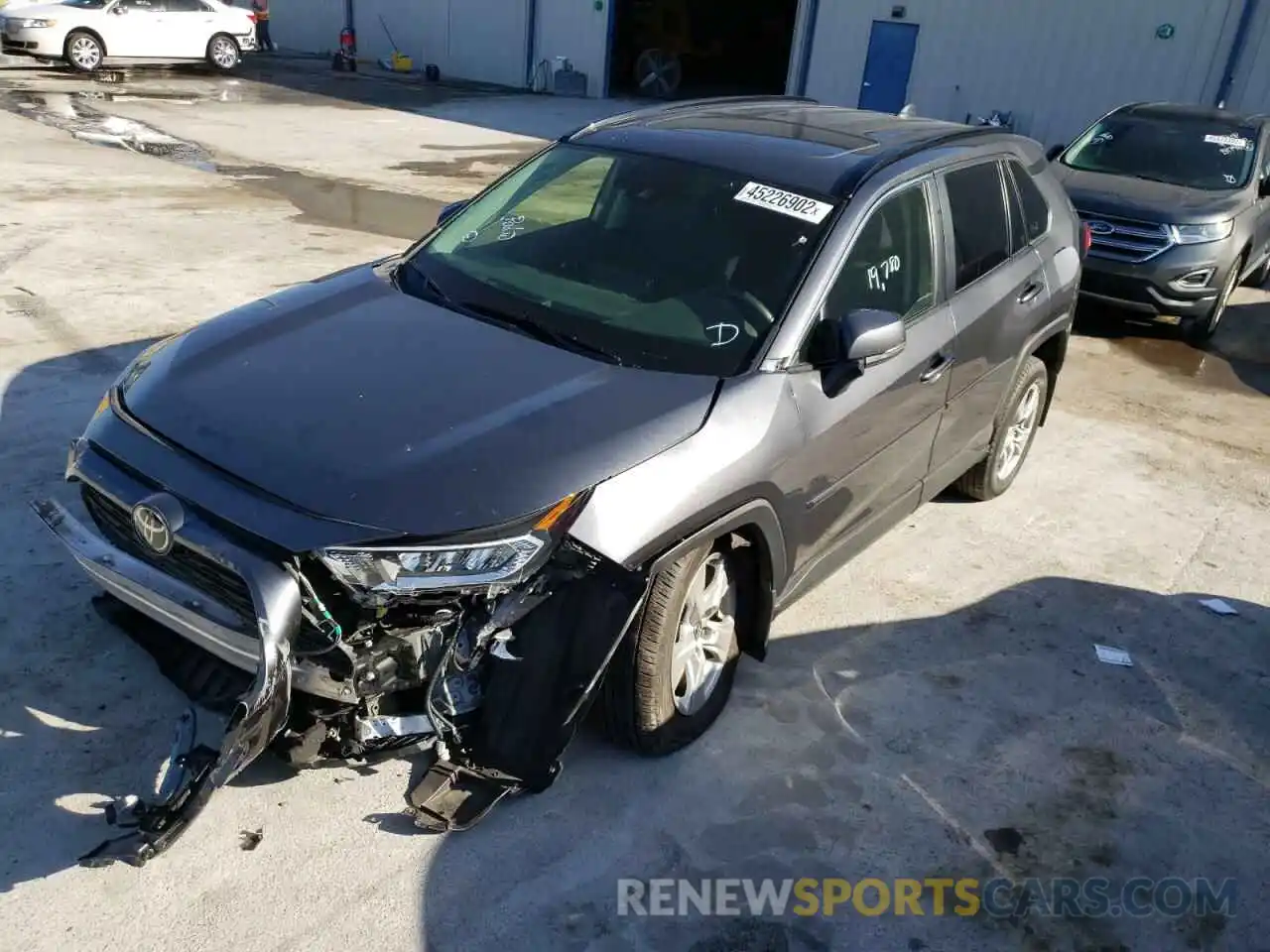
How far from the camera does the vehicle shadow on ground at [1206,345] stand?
26.6 feet

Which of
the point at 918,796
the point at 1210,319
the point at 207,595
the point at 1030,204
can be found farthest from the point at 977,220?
the point at 1210,319

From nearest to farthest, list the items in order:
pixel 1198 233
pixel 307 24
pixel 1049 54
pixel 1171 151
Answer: pixel 1198 233 → pixel 1171 151 → pixel 1049 54 → pixel 307 24

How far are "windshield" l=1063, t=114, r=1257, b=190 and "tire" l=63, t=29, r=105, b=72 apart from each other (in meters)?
18.4

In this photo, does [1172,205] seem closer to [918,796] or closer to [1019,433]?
[1019,433]

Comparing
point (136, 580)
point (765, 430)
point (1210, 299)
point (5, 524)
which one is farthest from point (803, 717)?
point (1210, 299)

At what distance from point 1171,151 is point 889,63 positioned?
1106cm

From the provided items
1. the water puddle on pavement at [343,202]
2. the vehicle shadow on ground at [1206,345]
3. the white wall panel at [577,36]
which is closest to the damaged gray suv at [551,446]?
the vehicle shadow on ground at [1206,345]

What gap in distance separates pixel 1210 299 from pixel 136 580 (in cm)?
839

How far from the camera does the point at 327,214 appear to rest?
405 inches

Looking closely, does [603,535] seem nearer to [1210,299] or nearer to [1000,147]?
[1000,147]

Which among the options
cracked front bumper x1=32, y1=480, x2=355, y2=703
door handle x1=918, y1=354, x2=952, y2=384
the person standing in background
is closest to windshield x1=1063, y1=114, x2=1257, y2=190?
door handle x1=918, y1=354, x2=952, y2=384

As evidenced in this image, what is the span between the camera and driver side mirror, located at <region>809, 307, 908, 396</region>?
11.0 ft

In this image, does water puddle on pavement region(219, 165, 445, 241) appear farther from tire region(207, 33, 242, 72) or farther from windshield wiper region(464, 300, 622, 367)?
tire region(207, 33, 242, 72)

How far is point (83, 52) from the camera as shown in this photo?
1967 centimetres
